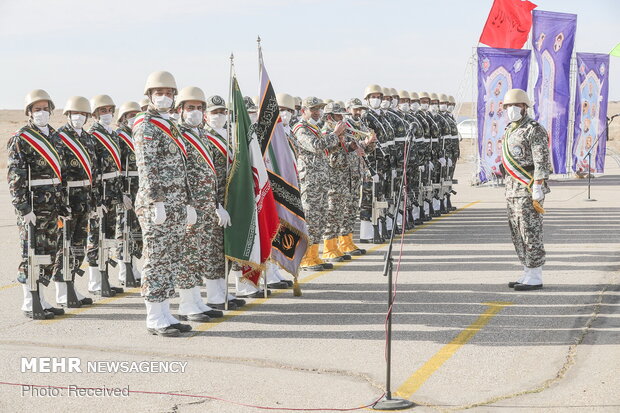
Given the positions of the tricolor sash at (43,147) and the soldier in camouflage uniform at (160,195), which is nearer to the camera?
the soldier in camouflage uniform at (160,195)

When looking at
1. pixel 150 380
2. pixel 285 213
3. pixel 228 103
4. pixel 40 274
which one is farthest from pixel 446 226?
pixel 150 380

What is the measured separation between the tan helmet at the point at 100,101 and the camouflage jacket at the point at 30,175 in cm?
173

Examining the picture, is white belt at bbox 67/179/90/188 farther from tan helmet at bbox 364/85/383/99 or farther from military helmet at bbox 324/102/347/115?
tan helmet at bbox 364/85/383/99

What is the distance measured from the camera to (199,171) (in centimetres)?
810

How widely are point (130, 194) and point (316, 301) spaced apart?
273 centimetres

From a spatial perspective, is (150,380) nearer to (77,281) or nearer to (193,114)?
(193,114)

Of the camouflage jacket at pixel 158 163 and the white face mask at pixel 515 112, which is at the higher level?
the white face mask at pixel 515 112

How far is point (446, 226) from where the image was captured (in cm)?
1573

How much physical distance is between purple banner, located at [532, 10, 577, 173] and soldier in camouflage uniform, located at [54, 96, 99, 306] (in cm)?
1718

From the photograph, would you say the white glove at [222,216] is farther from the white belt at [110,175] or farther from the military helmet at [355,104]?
the military helmet at [355,104]

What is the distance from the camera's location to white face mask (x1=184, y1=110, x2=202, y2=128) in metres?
8.11

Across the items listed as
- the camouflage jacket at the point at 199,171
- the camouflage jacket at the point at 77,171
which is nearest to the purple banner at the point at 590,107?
the camouflage jacket at the point at 77,171

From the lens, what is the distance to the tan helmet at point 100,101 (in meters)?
10.1


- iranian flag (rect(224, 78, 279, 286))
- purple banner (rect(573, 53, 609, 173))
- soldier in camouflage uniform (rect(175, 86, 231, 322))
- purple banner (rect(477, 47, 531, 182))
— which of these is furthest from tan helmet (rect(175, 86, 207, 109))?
purple banner (rect(573, 53, 609, 173))
